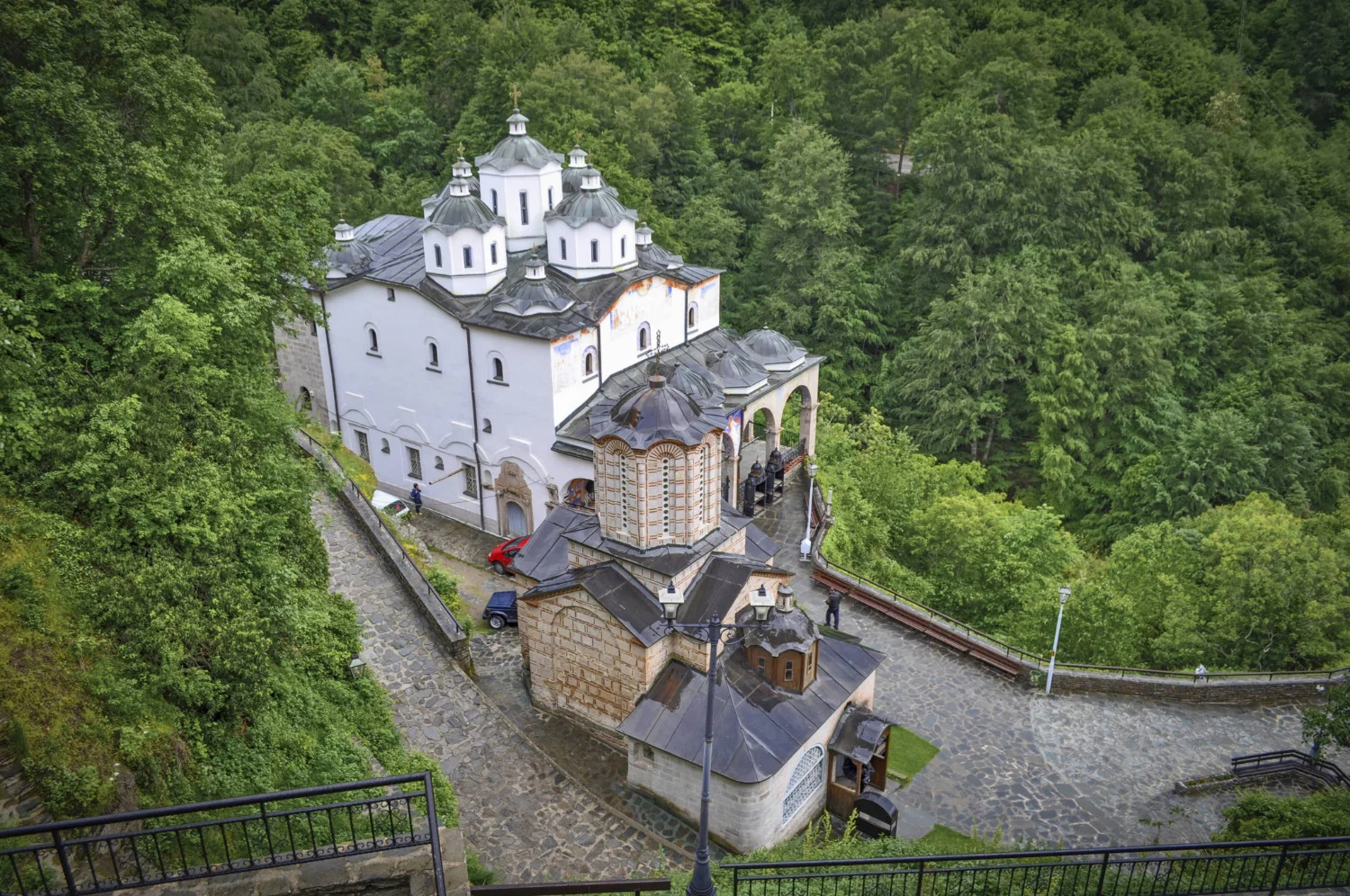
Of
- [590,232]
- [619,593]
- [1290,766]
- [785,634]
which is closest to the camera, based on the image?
[785,634]

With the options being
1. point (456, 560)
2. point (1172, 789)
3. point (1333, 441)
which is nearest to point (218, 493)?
point (456, 560)

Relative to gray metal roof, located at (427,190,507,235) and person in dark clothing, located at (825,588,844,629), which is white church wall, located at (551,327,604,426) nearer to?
gray metal roof, located at (427,190,507,235)

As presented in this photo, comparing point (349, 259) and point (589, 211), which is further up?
point (589, 211)

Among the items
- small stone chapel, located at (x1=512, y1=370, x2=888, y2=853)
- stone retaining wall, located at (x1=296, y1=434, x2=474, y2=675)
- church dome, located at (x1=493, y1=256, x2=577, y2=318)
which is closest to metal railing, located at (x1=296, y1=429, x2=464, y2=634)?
stone retaining wall, located at (x1=296, y1=434, x2=474, y2=675)

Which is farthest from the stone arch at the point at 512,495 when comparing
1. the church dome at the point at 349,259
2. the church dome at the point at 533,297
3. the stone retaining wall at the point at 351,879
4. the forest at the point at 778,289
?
the stone retaining wall at the point at 351,879

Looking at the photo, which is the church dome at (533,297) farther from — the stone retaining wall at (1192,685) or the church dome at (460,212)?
the stone retaining wall at (1192,685)

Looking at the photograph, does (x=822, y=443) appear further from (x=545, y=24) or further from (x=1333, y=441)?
(x=545, y=24)

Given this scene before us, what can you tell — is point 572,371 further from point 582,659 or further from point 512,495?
point 582,659

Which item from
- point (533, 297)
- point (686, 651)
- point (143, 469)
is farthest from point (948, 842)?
point (533, 297)
